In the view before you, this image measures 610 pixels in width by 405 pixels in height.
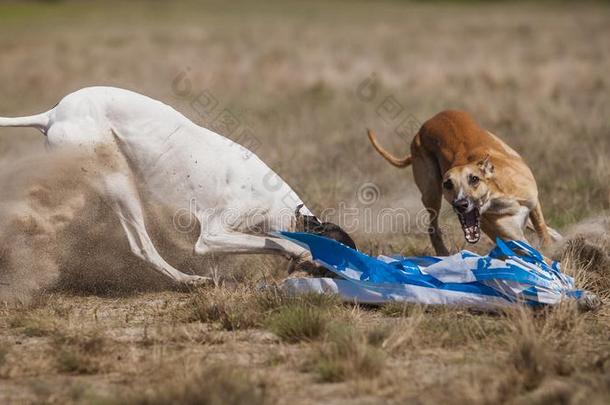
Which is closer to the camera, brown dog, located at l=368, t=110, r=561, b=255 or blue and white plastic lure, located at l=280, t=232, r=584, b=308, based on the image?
blue and white plastic lure, located at l=280, t=232, r=584, b=308

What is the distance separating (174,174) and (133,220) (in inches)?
17.8

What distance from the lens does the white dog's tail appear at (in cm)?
654

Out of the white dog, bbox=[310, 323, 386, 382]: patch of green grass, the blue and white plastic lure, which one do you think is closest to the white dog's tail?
the white dog

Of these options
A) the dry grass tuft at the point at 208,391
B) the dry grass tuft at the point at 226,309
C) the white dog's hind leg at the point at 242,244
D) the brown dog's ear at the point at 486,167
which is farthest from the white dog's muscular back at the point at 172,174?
the dry grass tuft at the point at 208,391

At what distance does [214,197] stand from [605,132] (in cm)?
723

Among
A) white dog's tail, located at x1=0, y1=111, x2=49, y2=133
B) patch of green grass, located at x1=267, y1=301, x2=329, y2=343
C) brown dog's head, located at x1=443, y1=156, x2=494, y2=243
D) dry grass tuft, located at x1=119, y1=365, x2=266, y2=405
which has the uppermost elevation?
white dog's tail, located at x1=0, y1=111, x2=49, y2=133

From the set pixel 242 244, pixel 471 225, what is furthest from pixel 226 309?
pixel 471 225

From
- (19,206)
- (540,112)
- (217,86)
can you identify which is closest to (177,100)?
(217,86)

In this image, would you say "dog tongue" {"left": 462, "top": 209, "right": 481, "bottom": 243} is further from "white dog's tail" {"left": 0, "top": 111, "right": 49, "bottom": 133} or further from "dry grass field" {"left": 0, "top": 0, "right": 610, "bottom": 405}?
"white dog's tail" {"left": 0, "top": 111, "right": 49, "bottom": 133}

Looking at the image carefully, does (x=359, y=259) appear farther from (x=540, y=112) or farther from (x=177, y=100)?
(x=177, y=100)

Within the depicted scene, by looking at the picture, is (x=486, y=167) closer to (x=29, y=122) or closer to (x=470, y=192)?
(x=470, y=192)

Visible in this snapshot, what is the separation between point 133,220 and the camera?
21.3 feet

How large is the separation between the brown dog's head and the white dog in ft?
3.45

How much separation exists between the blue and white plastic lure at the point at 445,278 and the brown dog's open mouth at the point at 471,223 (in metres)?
0.45
